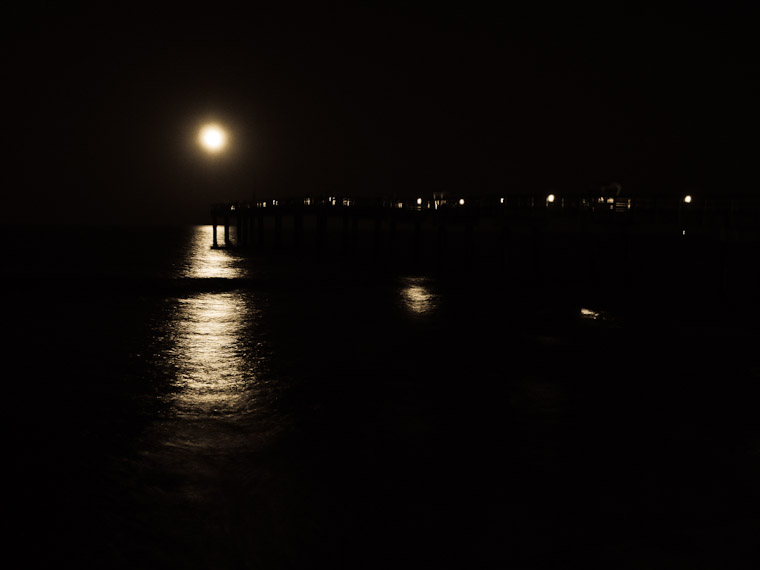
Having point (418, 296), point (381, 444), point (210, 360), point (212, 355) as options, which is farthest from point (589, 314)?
point (381, 444)

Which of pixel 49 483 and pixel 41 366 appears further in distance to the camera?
pixel 41 366

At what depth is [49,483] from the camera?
8461 millimetres

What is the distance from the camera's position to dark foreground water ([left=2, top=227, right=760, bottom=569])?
273 inches

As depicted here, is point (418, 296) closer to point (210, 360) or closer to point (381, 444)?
point (210, 360)

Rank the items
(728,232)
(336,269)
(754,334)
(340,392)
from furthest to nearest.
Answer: (336,269), (728,232), (754,334), (340,392)

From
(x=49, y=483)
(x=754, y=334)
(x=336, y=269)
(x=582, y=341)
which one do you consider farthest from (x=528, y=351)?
(x=336, y=269)

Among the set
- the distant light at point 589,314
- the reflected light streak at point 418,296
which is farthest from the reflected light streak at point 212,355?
the distant light at point 589,314

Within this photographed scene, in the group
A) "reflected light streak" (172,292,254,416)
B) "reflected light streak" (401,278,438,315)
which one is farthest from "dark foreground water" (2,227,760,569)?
"reflected light streak" (401,278,438,315)

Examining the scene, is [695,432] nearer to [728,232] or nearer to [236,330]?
[236,330]

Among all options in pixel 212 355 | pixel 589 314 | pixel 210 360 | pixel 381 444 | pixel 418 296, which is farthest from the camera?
pixel 418 296

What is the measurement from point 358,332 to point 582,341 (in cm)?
736

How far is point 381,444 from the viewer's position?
10078mm

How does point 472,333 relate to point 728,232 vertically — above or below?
below

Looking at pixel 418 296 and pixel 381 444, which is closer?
pixel 381 444
